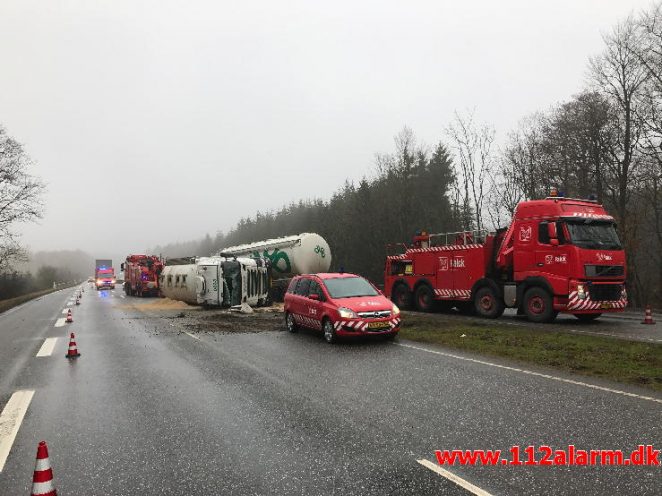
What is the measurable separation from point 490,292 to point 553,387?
10.5 metres

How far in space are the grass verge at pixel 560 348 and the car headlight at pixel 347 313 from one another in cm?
201

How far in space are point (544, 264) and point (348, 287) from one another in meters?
6.95

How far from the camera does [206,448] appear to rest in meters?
5.26

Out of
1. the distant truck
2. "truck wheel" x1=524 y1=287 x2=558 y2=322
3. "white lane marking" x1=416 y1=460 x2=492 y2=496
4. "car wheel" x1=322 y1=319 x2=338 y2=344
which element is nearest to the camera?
"white lane marking" x1=416 y1=460 x2=492 y2=496

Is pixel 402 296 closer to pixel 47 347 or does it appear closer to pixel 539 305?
pixel 539 305

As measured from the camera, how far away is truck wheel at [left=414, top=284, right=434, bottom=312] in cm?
2074

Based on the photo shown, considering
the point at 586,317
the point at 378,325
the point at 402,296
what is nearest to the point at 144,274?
the point at 402,296

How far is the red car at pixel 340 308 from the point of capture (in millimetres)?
11766

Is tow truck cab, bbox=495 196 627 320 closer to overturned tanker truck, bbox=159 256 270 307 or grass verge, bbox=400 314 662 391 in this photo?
grass verge, bbox=400 314 662 391

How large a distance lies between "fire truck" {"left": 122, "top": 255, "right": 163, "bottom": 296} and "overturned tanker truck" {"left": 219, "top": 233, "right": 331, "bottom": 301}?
1364 centimetres

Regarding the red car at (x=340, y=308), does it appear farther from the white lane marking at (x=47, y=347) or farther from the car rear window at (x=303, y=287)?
the white lane marking at (x=47, y=347)

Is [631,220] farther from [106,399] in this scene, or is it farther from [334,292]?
[106,399]

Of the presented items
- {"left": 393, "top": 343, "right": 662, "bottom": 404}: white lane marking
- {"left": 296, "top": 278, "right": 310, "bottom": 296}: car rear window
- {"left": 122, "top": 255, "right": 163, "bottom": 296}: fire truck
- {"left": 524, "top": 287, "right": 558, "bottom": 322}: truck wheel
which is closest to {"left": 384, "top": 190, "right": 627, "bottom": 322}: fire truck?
{"left": 524, "top": 287, "right": 558, "bottom": 322}: truck wheel

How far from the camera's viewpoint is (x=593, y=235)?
51.3 feet
